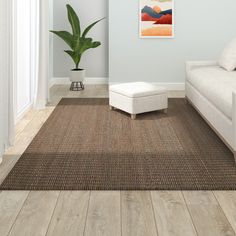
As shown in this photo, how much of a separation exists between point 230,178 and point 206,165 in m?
0.30

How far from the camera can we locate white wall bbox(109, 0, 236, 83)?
6816 mm

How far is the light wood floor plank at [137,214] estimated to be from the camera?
7.85 feet

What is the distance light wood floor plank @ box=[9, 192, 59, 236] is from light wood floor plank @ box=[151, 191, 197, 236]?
57cm

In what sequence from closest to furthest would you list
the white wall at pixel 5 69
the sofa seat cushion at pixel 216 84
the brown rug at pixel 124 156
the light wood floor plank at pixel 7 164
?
the brown rug at pixel 124 156, the light wood floor plank at pixel 7 164, the white wall at pixel 5 69, the sofa seat cushion at pixel 216 84

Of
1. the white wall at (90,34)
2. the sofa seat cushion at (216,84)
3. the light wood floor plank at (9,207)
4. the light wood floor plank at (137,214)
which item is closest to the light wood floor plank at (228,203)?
the light wood floor plank at (137,214)

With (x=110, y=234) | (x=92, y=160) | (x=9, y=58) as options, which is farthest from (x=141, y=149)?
(x=110, y=234)

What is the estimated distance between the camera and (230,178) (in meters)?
3.15

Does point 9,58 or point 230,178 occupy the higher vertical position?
point 9,58

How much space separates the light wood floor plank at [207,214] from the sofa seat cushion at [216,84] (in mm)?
980

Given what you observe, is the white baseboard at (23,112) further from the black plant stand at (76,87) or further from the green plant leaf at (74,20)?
the green plant leaf at (74,20)

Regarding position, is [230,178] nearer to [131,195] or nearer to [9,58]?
[131,195]

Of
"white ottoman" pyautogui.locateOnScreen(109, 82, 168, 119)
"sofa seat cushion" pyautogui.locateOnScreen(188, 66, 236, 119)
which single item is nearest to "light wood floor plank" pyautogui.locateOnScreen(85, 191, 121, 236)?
"sofa seat cushion" pyautogui.locateOnScreen(188, 66, 236, 119)

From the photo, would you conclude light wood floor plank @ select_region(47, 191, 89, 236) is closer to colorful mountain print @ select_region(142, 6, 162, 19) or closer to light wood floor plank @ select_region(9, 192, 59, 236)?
light wood floor plank @ select_region(9, 192, 59, 236)

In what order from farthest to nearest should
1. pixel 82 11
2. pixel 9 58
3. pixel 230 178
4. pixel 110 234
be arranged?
pixel 82 11 < pixel 9 58 < pixel 230 178 < pixel 110 234
